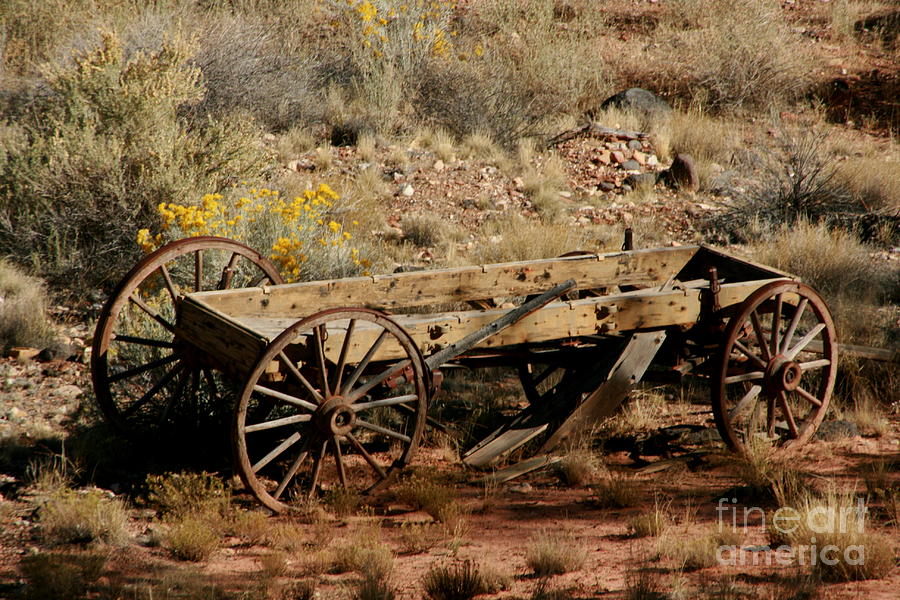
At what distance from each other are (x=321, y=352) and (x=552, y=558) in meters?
1.36

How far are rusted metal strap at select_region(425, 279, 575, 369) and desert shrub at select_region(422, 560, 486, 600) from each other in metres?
1.16

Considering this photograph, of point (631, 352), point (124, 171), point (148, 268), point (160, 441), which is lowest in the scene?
point (160, 441)

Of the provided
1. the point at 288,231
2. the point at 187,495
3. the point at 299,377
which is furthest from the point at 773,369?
the point at 288,231

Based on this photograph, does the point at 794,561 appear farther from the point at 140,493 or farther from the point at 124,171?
the point at 124,171

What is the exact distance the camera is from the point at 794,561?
3805mm

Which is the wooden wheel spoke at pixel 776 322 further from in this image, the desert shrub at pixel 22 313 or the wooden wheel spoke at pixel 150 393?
the desert shrub at pixel 22 313

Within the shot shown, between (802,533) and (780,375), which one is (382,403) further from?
(780,375)

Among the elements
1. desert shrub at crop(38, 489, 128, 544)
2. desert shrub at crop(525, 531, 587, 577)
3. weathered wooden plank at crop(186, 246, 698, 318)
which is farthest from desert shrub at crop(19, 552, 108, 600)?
desert shrub at crop(525, 531, 587, 577)

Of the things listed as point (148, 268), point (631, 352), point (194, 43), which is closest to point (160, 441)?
point (148, 268)

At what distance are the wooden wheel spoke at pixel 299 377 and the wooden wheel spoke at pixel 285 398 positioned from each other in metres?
0.05

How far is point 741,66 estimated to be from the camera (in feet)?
43.2

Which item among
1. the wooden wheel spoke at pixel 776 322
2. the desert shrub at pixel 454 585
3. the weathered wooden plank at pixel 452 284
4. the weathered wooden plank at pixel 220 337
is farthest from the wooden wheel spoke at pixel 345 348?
the wooden wheel spoke at pixel 776 322

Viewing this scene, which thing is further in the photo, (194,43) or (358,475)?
(194,43)

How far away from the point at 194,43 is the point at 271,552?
22.0ft
